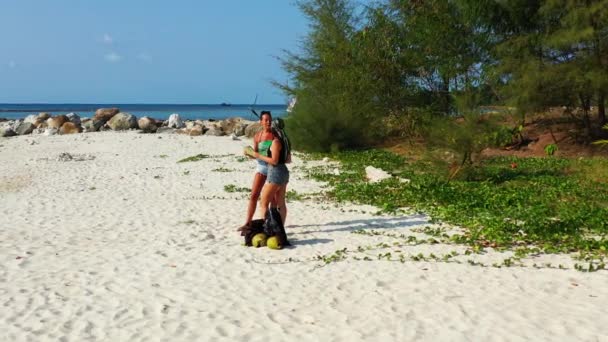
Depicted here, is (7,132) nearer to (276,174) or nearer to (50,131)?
(50,131)

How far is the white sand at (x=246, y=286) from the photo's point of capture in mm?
4945

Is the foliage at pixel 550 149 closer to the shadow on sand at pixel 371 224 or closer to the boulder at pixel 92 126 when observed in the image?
the shadow on sand at pixel 371 224

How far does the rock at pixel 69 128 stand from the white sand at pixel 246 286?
1019 inches

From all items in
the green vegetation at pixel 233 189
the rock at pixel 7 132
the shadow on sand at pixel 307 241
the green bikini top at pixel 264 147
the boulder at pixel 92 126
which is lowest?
the rock at pixel 7 132

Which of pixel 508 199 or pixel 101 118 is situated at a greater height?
pixel 101 118

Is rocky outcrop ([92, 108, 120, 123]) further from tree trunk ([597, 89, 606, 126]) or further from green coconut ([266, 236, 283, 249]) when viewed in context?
green coconut ([266, 236, 283, 249])

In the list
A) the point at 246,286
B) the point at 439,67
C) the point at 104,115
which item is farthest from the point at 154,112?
the point at 246,286

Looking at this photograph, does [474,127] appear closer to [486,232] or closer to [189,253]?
[486,232]

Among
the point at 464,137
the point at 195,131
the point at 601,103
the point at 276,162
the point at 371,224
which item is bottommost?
the point at 371,224

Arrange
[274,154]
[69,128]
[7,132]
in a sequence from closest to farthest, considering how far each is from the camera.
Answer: [274,154] < [7,132] < [69,128]

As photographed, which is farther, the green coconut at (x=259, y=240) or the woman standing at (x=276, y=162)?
the green coconut at (x=259, y=240)

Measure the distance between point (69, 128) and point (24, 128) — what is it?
328 centimetres

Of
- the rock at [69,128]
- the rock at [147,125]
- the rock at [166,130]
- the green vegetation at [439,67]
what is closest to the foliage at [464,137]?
the green vegetation at [439,67]

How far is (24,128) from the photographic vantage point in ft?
118
